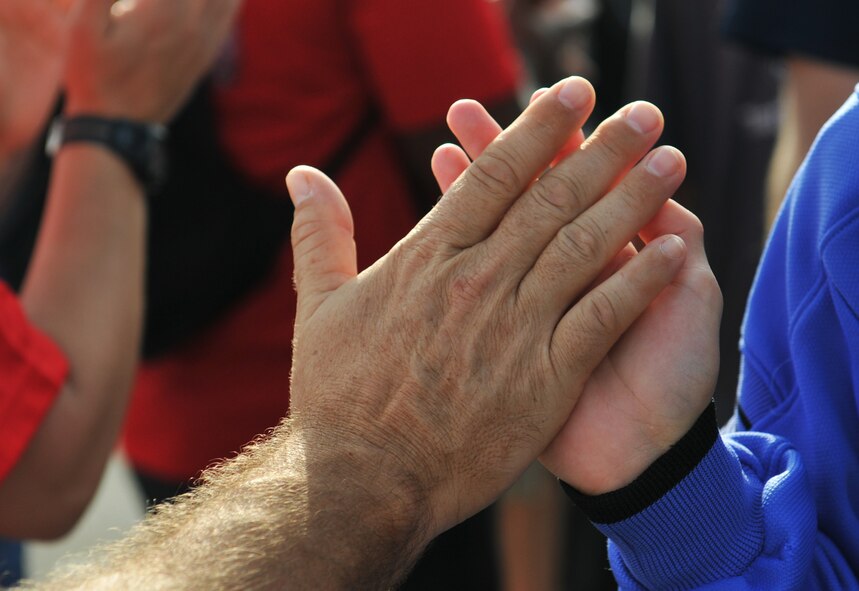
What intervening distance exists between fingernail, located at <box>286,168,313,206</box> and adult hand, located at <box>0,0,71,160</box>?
2.10 ft

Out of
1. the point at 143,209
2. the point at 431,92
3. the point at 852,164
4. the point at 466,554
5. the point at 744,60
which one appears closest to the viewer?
the point at 852,164

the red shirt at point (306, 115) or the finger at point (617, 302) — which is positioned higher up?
the finger at point (617, 302)

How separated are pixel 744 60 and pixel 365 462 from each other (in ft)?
5.52

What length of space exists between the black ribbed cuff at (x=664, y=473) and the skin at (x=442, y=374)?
0.09m

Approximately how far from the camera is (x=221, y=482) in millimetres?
1023

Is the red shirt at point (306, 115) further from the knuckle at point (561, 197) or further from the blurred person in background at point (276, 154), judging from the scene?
the knuckle at point (561, 197)

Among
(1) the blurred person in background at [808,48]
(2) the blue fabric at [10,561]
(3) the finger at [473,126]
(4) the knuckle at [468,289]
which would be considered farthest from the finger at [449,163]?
(2) the blue fabric at [10,561]

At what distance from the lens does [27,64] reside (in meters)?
1.53

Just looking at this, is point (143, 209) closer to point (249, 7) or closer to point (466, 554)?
point (249, 7)

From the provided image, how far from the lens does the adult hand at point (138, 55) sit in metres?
1.52

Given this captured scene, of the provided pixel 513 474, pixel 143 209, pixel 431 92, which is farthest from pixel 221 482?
pixel 431 92

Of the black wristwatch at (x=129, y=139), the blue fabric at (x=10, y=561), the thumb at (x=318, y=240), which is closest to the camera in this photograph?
the thumb at (x=318, y=240)

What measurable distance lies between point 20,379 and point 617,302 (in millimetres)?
764

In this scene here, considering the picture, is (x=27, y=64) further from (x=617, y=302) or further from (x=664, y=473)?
(x=664, y=473)
